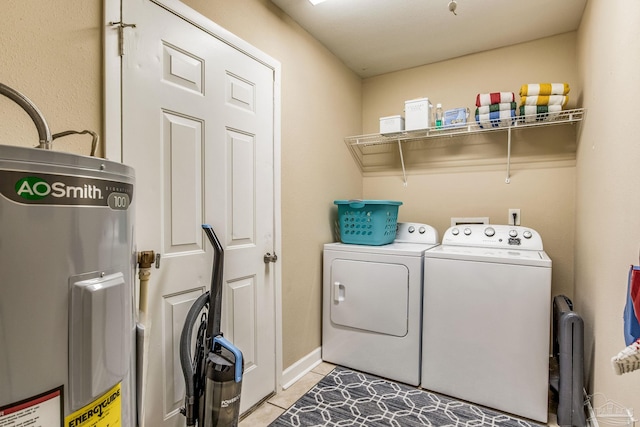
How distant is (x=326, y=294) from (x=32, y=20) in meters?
2.08

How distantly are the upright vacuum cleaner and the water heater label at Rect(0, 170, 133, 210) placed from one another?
30.5 inches

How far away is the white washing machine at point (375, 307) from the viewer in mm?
2141

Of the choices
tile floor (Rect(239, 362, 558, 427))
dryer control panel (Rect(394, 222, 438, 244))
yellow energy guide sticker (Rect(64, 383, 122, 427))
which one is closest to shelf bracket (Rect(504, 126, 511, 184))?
dryer control panel (Rect(394, 222, 438, 244))

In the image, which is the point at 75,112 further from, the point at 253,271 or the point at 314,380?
the point at 314,380

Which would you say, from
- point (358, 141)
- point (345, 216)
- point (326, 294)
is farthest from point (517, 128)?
point (326, 294)

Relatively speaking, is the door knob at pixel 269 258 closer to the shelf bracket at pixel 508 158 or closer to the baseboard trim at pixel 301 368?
the baseboard trim at pixel 301 368

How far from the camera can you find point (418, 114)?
2488 millimetres

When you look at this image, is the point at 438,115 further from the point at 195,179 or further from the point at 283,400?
the point at 283,400

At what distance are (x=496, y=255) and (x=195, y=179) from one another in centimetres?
170

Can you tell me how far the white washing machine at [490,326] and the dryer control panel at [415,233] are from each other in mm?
356

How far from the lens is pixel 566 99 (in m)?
2.09

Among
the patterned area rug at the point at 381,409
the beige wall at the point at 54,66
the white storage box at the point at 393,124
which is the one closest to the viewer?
the beige wall at the point at 54,66

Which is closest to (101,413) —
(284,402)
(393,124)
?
(284,402)

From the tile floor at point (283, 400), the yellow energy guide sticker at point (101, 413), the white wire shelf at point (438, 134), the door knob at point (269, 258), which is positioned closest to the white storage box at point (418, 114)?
the white wire shelf at point (438, 134)
